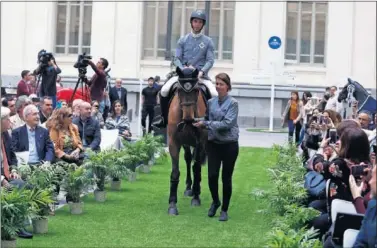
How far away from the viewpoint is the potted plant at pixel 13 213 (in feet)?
34.1

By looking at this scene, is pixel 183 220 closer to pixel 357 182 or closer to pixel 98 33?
pixel 357 182

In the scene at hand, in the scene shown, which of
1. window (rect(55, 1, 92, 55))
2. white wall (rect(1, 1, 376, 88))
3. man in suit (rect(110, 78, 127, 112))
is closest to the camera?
man in suit (rect(110, 78, 127, 112))

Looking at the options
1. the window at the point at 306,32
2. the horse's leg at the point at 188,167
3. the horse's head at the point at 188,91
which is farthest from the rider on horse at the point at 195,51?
the window at the point at 306,32

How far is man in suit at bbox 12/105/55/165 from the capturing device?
546 inches

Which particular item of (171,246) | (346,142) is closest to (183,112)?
(171,246)

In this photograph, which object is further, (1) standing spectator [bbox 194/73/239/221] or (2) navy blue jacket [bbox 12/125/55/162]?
(2) navy blue jacket [bbox 12/125/55/162]

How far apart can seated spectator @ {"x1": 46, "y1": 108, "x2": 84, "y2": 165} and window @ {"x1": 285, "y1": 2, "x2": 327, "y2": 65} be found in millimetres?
23073

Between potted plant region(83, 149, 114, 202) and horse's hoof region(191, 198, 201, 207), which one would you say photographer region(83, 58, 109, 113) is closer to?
potted plant region(83, 149, 114, 202)

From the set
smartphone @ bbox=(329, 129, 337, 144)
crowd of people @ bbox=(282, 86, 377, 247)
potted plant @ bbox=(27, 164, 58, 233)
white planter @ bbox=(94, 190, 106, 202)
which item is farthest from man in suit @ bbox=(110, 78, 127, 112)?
potted plant @ bbox=(27, 164, 58, 233)

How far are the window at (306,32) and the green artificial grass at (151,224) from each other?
68.6 ft

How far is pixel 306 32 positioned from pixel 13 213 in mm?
28278

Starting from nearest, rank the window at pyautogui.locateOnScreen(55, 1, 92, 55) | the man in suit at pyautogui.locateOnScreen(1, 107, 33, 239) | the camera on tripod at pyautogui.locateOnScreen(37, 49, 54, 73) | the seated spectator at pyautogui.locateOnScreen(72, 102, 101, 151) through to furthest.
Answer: the man in suit at pyautogui.locateOnScreen(1, 107, 33, 239) < the seated spectator at pyautogui.locateOnScreen(72, 102, 101, 151) < the camera on tripod at pyautogui.locateOnScreen(37, 49, 54, 73) < the window at pyautogui.locateOnScreen(55, 1, 92, 55)

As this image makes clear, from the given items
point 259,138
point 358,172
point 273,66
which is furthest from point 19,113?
point 273,66

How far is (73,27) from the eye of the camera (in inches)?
1526
